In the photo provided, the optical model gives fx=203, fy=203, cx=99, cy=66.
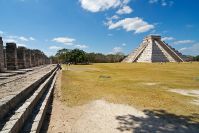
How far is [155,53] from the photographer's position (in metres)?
101

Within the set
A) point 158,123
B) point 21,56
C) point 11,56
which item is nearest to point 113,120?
point 158,123

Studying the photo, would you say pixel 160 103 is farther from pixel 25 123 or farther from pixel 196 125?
pixel 25 123

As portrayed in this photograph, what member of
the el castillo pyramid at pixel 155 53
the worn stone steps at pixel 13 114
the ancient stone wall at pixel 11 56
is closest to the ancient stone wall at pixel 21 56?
the ancient stone wall at pixel 11 56

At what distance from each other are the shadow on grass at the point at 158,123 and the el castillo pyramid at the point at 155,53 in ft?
298

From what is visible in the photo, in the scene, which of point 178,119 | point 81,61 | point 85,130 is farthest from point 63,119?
point 81,61

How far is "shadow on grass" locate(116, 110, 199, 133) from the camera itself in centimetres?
558

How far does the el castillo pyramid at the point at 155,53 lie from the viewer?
326 feet

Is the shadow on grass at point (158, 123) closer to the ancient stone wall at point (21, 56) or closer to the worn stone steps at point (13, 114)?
the worn stone steps at point (13, 114)

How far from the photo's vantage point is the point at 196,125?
6004 mm

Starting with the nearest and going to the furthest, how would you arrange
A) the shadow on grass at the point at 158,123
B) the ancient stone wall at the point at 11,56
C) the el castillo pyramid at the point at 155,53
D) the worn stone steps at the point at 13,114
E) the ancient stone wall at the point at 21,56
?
the worn stone steps at the point at 13,114 < the shadow on grass at the point at 158,123 < the ancient stone wall at the point at 11,56 < the ancient stone wall at the point at 21,56 < the el castillo pyramid at the point at 155,53

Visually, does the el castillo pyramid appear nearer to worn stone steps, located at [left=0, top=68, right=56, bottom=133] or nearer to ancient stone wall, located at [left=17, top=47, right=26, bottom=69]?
ancient stone wall, located at [left=17, top=47, right=26, bottom=69]

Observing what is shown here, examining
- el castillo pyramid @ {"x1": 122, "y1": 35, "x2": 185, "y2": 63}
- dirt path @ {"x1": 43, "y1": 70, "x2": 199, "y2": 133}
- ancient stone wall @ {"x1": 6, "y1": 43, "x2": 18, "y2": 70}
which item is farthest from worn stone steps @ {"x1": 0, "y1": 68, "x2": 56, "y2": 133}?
el castillo pyramid @ {"x1": 122, "y1": 35, "x2": 185, "y2": 63}

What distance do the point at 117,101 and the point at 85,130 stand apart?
379 cm

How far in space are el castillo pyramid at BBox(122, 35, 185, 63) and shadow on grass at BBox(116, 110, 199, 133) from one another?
9071 cm
